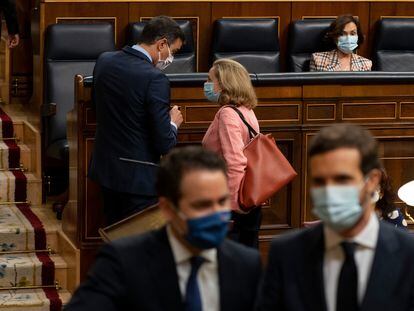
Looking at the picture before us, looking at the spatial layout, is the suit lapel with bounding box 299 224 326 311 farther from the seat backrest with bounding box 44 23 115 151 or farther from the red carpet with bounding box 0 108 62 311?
the seat backrest with bounding box 44 23 115 151

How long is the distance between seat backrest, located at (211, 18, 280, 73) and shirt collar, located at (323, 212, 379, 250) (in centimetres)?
496

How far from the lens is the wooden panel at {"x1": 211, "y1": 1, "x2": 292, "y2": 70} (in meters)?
7.73

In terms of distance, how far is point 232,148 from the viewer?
5.20 meters

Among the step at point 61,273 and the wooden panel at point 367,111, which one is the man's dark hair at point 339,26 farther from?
the step at point 61,273

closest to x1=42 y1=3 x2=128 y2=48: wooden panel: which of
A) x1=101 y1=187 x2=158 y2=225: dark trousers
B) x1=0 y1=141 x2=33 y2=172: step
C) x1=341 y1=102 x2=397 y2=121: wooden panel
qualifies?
x1=0 y1=141 x2=33 y2=172: step

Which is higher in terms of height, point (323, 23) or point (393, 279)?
point (323, 23)

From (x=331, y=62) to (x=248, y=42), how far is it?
0.56 meters

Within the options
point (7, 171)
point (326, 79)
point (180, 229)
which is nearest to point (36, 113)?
point (7, 171)

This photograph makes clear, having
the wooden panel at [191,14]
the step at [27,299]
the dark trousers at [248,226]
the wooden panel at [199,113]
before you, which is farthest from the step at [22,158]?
the dark trousers at [248,226]

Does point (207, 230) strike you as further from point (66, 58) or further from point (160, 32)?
point (66, 58)

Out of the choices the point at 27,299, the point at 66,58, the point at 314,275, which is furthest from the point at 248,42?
the point at 314,275

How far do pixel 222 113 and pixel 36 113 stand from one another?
2534mm

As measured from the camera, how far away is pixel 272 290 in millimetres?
2693

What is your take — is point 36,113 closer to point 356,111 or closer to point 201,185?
point 356,111
